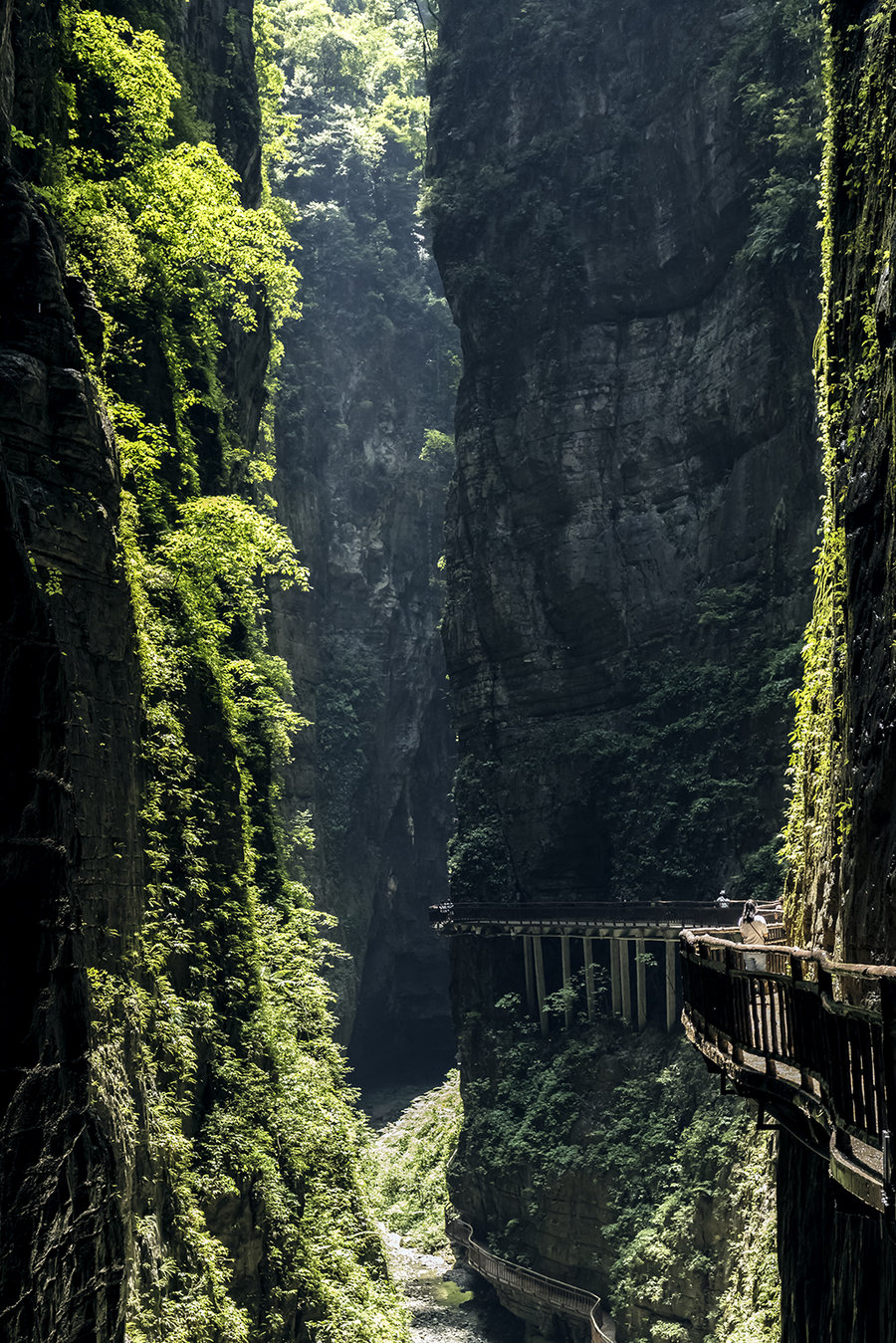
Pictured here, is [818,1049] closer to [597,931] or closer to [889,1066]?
[889,1066]

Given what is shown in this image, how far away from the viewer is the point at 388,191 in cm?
5516

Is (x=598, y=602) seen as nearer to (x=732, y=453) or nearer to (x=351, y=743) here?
(x=732, y=453)

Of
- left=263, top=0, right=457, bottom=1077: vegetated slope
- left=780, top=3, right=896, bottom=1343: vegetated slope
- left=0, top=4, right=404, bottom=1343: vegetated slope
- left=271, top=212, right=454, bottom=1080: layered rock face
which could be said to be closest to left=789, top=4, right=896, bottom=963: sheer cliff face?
left=780, top=3, right=896, bottom=1343: vegetated slope

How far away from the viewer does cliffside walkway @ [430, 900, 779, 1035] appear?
1040 inches

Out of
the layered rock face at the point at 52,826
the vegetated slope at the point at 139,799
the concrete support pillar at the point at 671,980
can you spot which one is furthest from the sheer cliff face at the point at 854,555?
the concrete support pillar at the point at 671,980

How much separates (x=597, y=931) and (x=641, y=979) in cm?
147

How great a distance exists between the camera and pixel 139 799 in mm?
13219

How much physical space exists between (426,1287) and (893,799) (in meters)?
25.0

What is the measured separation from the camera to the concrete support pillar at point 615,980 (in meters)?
28.5

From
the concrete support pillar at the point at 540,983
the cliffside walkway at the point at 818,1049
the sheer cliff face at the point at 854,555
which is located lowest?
the concrete support pillar at the point at 540,983

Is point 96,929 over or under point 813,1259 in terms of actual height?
over

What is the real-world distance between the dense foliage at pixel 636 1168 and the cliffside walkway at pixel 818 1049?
7335 mm

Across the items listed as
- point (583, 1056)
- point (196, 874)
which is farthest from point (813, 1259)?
point (583, 1056)

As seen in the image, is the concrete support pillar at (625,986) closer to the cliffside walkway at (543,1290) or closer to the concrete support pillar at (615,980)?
the concrete support pillar at (615,980)
